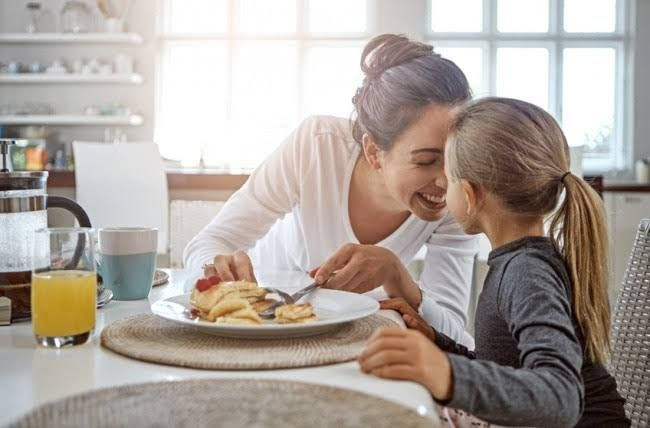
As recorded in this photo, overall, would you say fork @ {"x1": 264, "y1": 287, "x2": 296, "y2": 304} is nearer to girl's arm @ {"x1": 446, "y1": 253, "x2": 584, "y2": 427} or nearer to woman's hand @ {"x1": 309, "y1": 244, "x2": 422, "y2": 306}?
woman's hand @ {"x1": 309, "y1": 244, "x2": 422, "y2": 306}

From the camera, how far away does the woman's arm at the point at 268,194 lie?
167 cm

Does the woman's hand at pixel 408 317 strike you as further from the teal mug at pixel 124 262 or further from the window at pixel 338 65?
the window at pixel 338 65

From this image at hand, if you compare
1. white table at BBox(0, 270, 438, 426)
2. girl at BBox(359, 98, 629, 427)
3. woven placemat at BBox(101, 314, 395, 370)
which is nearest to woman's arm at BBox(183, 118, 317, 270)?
girl at BBox(359, 98, 629, 427)

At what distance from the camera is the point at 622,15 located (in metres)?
6.15

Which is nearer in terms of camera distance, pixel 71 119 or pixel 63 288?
pixel 63 288

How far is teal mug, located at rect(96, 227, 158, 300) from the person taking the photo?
119cm

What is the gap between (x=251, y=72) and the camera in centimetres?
630

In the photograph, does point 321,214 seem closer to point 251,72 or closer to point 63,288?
point 63,288

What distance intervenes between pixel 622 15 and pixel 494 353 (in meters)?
5.82

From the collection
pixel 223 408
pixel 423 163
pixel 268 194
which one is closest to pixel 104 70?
pixel 268 194

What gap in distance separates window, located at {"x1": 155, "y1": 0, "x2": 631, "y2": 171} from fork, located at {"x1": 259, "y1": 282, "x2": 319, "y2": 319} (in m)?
5.07

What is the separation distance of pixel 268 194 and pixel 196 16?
16.7 feet

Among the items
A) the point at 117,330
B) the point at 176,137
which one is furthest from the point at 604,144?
the point at 117,330

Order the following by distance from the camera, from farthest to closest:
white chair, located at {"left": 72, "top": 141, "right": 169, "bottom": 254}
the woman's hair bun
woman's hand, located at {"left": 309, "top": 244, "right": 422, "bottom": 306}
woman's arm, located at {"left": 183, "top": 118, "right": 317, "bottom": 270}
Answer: white chair, located at {"left": 72, "top": 141, "right": 169, "bottom": 254}, woman's arm, located at {"left": 183, "top": 118, "right": 317, "bottom": 270}, the woman's hair bun, woman's hand, located at {"left": 309, "top": 244, "right": 422, "bottom": 306}
